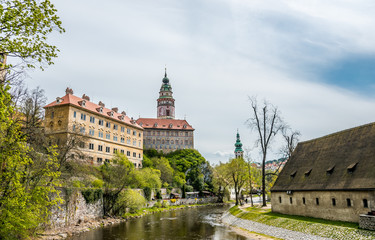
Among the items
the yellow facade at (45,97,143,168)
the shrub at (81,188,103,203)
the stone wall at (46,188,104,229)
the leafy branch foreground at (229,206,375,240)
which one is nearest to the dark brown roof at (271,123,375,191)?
the leafy branch foreground at (229,206,375,240)

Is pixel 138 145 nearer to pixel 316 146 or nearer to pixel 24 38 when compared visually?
pixel 316 146

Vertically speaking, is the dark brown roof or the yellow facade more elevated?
the yellow facade

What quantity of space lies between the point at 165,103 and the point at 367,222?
358ft

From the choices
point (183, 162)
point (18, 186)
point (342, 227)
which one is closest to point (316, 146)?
point (342, 227)

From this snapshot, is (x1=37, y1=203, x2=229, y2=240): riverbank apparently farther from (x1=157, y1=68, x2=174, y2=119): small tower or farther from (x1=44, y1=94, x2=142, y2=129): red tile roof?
(x1=157, y1=68, x2=174, y2=119): small tower

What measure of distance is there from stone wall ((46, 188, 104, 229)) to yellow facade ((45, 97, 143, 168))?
12.3 meters

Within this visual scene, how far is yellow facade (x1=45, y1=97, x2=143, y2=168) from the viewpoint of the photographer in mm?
55406

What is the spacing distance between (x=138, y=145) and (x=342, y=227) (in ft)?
207

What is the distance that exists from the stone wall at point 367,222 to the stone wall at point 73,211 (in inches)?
1068

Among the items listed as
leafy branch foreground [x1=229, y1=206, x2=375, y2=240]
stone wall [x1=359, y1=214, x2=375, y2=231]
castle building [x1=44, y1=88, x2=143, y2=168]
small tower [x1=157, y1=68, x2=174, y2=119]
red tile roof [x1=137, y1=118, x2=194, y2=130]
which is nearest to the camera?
stone wall [x1=359, y1=214, x2=375, y2=231]

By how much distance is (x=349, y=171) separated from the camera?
23.8 m

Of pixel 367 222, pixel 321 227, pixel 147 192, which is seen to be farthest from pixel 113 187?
pixel 367 222

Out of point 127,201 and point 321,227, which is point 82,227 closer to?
point 127,201

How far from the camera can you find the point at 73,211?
107ft
